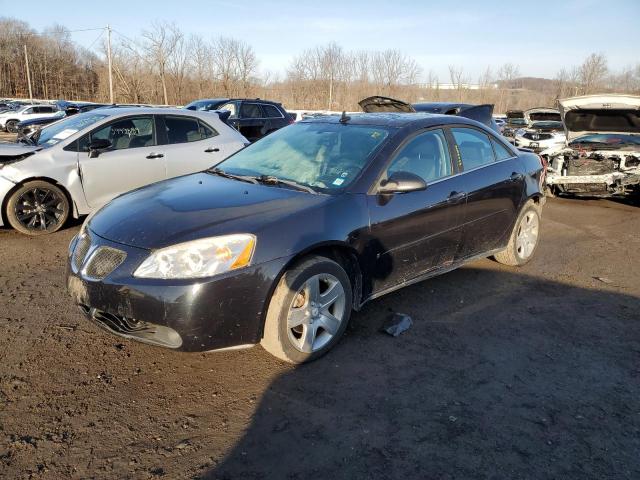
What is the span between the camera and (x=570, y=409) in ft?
9.36

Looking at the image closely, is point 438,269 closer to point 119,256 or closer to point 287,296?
point 287,296

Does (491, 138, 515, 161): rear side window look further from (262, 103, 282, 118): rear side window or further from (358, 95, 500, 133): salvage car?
(262, 103, 282, 118): rear side window

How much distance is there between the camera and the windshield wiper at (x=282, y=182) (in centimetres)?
360

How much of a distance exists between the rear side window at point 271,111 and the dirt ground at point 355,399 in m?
9.78

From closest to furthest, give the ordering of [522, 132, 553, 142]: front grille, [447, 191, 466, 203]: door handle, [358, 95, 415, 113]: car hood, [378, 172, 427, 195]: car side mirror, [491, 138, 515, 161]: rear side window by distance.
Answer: [378, 172, 427, 195]: car side mirror
[447, 191, 466, 203]: door handle
[491, 138, 515, 161]: rear side window
[358, 95, 415, 113]: car hood
[522, 132, 553, 142]: front grille

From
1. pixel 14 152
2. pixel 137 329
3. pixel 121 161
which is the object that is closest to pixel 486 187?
pixel 137 329

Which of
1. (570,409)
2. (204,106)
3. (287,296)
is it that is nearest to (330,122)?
(287,296)

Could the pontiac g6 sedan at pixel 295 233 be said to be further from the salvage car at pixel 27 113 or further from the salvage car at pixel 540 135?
the salvage car at pixel 27 113

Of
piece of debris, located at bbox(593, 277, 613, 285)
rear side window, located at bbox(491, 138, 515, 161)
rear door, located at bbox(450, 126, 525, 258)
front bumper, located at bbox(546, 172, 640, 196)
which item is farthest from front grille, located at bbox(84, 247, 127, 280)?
front bumper, located at bbox(546, 172, 640, 196)

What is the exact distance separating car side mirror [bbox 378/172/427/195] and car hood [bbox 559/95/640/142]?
6.98 meters

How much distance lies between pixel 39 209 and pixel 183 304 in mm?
4423

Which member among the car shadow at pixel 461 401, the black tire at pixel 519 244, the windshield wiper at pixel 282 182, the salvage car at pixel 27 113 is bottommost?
the car shadow at pixel 461 401

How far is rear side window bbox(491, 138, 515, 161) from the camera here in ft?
16.1

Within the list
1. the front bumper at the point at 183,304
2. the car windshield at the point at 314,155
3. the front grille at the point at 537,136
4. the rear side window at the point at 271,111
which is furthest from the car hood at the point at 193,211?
the front grille at the point at 537,136
